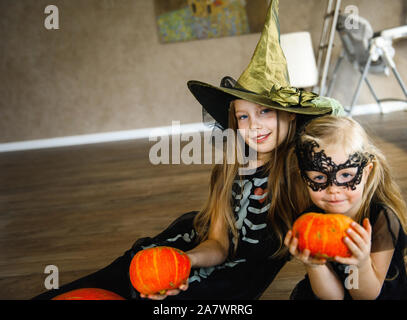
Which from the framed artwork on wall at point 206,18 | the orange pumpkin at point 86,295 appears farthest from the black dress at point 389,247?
the framed artwork on wall at point 206,18

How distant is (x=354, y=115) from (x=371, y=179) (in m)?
3.81

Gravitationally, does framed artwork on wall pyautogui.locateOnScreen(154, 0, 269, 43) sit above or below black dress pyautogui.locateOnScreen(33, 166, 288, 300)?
above

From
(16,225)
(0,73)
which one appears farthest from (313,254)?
(0,73)

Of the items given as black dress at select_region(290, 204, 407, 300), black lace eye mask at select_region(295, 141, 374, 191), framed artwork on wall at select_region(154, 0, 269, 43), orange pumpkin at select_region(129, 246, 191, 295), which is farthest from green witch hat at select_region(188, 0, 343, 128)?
framed artwork on wall at select_region(154, 0, 269, 43)

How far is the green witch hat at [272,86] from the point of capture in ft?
2.99

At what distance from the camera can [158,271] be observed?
0.83m

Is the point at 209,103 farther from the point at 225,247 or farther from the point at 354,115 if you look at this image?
the point at 354,115

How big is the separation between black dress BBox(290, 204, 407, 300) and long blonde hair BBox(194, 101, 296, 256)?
0.13m

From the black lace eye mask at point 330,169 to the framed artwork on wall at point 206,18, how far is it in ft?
12.9

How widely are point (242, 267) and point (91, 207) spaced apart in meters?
1.53

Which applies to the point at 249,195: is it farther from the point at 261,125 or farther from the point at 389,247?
the point at 389,247

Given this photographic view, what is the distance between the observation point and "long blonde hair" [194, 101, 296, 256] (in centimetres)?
104

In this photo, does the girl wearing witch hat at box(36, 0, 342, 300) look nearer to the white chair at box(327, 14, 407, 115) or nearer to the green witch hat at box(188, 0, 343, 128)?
the green witch hat at box(188, 0, 343, 128)

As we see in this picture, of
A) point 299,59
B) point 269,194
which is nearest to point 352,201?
point 269,194
